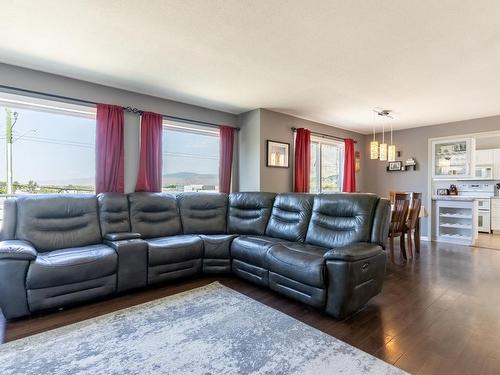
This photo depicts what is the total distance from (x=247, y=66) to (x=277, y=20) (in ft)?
2.92

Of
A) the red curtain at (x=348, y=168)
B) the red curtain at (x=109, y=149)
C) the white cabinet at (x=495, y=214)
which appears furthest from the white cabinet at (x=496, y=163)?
the red curtain at (x=109, y=149)

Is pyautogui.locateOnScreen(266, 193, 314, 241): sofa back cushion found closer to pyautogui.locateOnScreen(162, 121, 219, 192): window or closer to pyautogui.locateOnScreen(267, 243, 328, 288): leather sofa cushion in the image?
pyautogui.locateOnScreen(267, 243, 328, 288): leather sofa cushion

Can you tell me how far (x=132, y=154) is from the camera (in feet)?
12.5

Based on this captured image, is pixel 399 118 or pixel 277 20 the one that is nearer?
pixel 277 20

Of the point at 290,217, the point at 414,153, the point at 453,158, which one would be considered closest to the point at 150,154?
the point at 290,217

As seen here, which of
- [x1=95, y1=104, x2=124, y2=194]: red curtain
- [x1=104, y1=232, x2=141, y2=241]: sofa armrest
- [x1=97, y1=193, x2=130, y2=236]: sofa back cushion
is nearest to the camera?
[x1=104, y1=232, x2=141, y2=241]: sofa armrest

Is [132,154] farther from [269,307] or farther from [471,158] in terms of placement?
[471,158]

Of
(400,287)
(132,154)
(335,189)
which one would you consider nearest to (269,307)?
(400,287)

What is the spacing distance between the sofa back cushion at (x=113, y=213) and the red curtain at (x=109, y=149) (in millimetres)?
252

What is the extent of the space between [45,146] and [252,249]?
2841mm

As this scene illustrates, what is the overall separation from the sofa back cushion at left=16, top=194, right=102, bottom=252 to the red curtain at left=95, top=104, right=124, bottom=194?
0.35 m

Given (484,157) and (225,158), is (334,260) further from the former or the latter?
(484,157)

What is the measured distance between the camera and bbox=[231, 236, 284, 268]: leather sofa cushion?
296cm

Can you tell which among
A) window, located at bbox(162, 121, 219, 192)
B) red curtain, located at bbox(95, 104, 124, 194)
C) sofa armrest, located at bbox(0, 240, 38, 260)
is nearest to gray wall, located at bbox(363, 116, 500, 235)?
window, located at bbox(162, 121, 219, 192)
